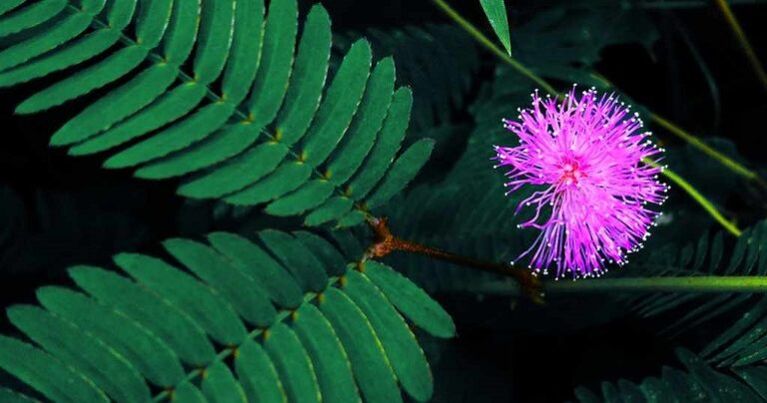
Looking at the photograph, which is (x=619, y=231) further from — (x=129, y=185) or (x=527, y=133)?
(x=129, y=185)

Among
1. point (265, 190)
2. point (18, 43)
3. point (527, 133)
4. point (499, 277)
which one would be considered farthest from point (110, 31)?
point (499, 277)

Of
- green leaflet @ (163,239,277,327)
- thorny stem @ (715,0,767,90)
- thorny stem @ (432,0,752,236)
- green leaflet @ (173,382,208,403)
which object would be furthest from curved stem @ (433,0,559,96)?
green leaflet @ (173,382,208,403)

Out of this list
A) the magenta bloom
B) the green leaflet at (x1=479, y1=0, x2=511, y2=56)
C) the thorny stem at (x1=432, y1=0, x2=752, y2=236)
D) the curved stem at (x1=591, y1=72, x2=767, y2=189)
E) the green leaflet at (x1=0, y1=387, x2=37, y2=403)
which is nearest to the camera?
the green leaflet at (x1=0, y1=387, x2=37, y2=403)

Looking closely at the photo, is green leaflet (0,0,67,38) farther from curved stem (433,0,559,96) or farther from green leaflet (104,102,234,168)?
curved stem (433,0,559,96)

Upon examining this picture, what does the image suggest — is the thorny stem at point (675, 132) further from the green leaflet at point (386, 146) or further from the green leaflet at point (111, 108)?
the green leaflet at point (111, 108)

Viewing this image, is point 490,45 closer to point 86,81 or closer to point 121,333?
point 86,81
